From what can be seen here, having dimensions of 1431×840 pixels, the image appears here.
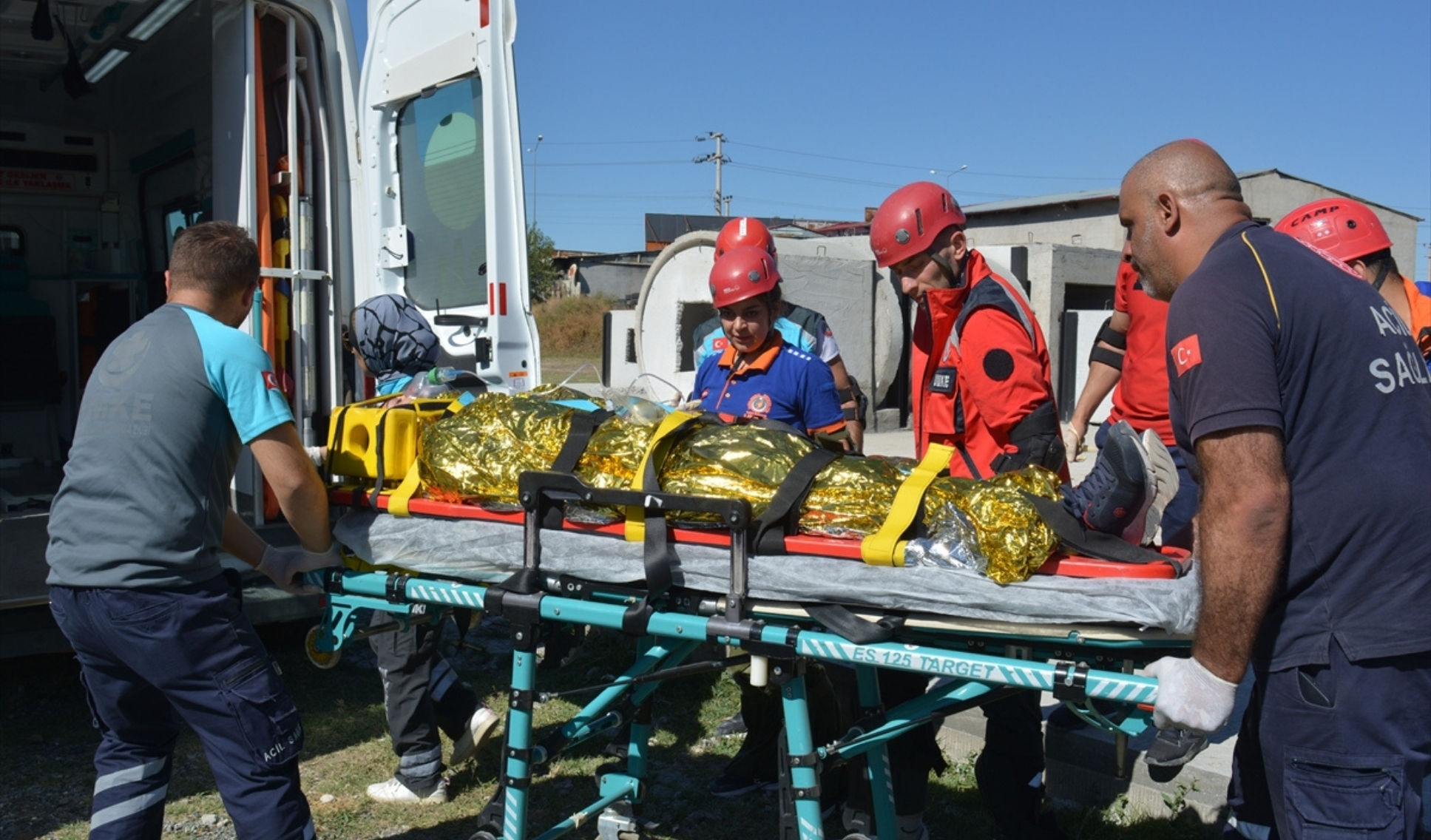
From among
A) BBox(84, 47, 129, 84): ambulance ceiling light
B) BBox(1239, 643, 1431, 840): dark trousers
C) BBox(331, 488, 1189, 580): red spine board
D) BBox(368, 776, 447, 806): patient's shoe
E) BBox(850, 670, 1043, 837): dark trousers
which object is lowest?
BBox(368, 776, 447, 806): patient's shoe

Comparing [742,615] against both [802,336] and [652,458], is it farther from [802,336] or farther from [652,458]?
[802,336]

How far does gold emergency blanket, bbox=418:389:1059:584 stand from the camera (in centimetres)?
233

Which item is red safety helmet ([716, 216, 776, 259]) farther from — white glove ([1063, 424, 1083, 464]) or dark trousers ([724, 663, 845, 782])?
dark trousers ([724, 663, 845, 782])

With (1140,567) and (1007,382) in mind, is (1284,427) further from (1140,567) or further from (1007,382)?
(1007,382)

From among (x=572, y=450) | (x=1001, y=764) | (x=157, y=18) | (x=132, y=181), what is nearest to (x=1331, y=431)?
(x=1001, y=764)

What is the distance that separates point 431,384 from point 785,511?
1.59m

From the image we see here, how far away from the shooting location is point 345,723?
4.54m

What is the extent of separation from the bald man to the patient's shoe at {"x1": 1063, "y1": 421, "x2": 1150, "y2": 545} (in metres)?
0.27

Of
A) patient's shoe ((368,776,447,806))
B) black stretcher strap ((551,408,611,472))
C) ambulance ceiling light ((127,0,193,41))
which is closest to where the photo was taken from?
black stretcher strap ((551,408,611,472))

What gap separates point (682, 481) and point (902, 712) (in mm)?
781

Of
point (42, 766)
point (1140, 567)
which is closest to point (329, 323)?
point (42, 766)

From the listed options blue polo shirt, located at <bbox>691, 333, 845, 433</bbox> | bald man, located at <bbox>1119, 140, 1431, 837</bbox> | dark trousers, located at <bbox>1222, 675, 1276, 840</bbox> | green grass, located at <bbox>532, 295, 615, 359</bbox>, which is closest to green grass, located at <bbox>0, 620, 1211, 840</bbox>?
dark trousers, located at <bbox>1222, 675, 1276, 840</bbox>

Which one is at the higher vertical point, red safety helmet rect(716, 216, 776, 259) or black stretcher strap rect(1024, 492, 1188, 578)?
red safety helmet rect(716, 216, 776, 259)

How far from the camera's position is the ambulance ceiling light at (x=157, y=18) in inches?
193
